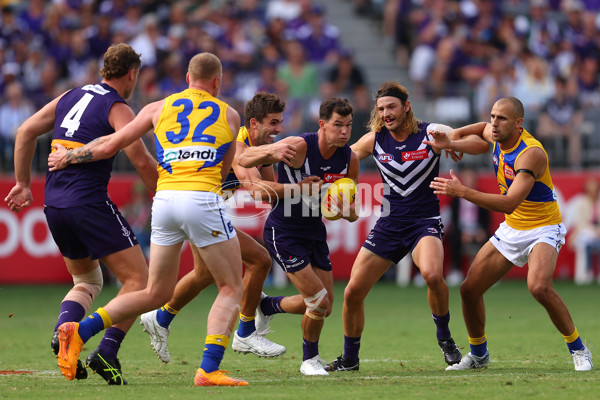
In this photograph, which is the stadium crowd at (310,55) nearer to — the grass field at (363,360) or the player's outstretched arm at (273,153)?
the grass field at (363,360)

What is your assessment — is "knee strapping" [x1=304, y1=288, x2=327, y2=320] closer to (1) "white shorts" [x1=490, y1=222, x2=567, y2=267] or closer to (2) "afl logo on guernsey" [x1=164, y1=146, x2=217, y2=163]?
(1) "white shorts" [x1=490, y1=222, x2=567, y2=267]

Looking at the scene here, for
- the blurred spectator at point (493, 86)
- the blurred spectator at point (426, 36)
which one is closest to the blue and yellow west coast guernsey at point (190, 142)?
the blurred spectator at point (493, 86)

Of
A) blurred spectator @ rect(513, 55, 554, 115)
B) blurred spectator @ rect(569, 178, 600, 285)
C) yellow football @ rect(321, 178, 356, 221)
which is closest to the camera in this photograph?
yellow football @ rect(321, 178, 356, 221)

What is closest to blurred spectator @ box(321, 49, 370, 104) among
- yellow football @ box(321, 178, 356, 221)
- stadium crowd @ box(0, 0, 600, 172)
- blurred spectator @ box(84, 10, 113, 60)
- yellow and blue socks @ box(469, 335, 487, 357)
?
stadium crowd @ box(0, 0, 600, 172)

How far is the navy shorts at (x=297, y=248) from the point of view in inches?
348

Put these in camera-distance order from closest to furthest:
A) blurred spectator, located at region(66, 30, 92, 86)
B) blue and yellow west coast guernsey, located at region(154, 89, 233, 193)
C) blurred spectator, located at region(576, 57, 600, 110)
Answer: blue and yellow west coast guernsey, located at region(154, 89, 233, 193), blurred spectator, located at region(66, 30, 92, 86), blurred spectator, located at region(576, 57, 600, 110)

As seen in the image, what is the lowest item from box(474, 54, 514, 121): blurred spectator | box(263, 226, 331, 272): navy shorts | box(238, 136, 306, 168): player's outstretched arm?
box(263, 226, 331, 272): navy shorts

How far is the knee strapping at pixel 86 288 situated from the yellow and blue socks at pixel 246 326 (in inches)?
65.9

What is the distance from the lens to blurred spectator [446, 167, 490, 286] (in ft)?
60.2

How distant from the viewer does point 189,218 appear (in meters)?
7.42

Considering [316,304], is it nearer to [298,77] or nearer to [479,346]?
[479,346]

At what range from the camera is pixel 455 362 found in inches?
354

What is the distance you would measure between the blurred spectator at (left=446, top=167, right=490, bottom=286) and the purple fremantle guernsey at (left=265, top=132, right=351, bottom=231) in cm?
966

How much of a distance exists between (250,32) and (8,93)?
576 cm
